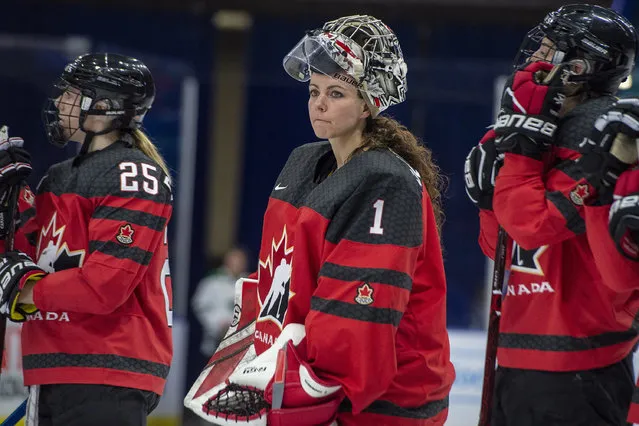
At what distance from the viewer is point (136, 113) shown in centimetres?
325

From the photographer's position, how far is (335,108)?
2.32 metres

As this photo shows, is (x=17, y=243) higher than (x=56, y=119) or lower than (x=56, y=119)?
lower

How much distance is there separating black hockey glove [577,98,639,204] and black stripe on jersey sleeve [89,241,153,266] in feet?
4.35

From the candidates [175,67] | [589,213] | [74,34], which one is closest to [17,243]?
[589,213]

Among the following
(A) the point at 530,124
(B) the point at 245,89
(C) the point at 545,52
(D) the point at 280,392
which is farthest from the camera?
(B) the point at 245,89

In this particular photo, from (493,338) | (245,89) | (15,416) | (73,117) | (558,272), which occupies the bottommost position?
(15,416)

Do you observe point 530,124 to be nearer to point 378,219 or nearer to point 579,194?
point 579,194

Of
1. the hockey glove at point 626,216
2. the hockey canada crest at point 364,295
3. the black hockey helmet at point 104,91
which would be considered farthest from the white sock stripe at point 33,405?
the hockey glove at point 626,216

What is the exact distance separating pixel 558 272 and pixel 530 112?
40 centimetres

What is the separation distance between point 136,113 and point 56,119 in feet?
0.81

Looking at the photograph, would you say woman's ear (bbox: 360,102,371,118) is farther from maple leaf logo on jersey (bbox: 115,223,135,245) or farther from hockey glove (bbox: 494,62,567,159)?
maple leaf logo on jersey (bbox: 115,223,135,245)

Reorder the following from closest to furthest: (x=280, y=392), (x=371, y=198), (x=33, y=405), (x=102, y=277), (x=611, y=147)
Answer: (x=280, y=392) → (x=371, y=198) → (x=611, y=147) → (x=102, y=277) → (x=33, y=405)

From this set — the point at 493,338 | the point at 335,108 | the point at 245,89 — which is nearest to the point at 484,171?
the point at 493,338

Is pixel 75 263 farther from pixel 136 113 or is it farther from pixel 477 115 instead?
pixel 477 115
